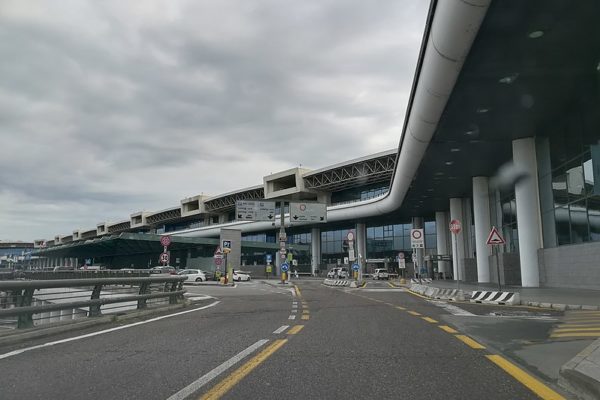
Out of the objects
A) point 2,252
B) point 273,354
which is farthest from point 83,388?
point 2,252

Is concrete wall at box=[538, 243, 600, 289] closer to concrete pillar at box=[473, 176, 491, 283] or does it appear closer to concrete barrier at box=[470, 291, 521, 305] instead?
concrete barrier at box=[470, 291, 521, 305]

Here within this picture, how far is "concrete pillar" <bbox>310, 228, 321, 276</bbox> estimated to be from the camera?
249 feet

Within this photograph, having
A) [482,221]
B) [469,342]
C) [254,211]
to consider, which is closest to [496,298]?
[469,342]

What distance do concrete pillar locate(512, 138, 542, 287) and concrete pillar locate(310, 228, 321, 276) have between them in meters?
51.1

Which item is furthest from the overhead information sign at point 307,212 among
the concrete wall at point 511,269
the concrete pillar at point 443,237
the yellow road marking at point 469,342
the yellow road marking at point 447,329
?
the yellow road marking at point 469,342

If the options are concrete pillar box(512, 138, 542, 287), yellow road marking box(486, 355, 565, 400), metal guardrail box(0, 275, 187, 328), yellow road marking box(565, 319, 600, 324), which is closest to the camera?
yellow road marking box(486, 355, 565, 400)

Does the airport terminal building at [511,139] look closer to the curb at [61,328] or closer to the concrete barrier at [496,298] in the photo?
the concrete barrier at [496,298]

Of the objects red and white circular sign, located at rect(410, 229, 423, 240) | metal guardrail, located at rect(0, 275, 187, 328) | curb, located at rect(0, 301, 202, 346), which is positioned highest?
red and white circular sign, located at rect(410, 229, 423, 240)

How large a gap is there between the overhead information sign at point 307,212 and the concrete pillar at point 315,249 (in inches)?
1095

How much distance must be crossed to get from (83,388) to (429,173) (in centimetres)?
2946

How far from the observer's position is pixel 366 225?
7031 cm

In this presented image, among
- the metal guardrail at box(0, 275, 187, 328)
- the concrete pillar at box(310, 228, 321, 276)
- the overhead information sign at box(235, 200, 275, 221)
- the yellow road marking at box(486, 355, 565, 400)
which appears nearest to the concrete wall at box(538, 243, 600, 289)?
the yellow road marking at box(486, 355, 565, 400)

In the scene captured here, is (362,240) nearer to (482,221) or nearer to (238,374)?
(482,221)

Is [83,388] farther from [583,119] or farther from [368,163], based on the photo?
[368,163]
